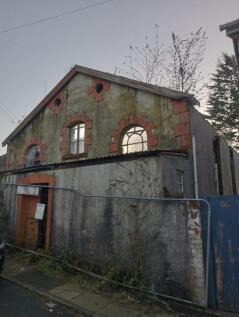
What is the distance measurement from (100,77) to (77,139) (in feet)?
9.68

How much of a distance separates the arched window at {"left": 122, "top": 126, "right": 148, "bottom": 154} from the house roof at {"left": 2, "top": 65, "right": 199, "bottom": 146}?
1.58 m

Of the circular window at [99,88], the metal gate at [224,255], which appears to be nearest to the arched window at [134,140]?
the circular window at [99,88]

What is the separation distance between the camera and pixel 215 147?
12.7 meters

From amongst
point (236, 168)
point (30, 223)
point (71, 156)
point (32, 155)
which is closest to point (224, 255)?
point (30, 223)

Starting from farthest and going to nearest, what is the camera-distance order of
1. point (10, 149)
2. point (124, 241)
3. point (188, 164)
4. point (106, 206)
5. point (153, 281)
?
point (10, 149) < point (188, 164) < point (106, 206) < point (124, 241) < point (153, 281)

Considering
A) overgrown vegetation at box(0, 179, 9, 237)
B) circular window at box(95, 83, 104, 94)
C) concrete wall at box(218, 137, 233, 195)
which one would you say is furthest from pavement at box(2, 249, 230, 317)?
concrete wall at box(218, 137, 233, 195)

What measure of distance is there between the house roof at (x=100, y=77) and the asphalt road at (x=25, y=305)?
7198mm

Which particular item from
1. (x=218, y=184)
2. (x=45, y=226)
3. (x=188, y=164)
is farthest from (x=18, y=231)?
(x=218, y=184)

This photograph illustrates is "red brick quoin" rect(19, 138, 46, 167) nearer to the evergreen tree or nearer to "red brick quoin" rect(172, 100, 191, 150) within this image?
"red brick quoin" rect(172, 100, 191, 150)

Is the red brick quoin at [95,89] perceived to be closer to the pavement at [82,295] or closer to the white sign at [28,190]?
the white sign at [28,190]

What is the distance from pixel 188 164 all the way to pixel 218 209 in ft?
10.8

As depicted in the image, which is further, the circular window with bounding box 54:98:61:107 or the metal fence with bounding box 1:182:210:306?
the circular window with bounding box 54:98:61:107

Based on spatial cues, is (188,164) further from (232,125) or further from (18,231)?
(232,125)

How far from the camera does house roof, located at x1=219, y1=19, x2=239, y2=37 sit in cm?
766
